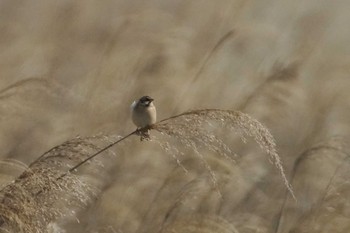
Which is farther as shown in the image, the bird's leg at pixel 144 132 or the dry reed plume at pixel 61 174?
the bird's leg at pixel 144 132

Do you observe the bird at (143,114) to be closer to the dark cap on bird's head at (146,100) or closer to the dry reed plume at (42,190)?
the dark cap on bird's head at (146,100)

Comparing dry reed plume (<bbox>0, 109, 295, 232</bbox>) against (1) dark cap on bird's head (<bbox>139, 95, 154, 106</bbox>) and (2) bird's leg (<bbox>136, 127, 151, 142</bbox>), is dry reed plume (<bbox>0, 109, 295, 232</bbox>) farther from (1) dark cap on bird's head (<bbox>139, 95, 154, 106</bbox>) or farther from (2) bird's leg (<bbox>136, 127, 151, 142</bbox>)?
(1) dark cap on bird's head (<bbox>139, 95, 154, 106</bbox>)

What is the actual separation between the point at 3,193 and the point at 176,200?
1.02m

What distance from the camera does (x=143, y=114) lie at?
2.63 metres

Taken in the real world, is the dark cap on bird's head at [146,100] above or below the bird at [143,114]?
above

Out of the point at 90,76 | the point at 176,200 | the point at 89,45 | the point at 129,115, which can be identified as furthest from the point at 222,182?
the point at 89,45

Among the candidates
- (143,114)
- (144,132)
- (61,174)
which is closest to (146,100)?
(143,114)

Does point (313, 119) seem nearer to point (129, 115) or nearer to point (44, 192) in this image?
point (129, 115)

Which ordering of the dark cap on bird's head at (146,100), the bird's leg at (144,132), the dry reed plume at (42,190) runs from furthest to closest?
the dark cap on bird's head at (146,100) < the bird's leg at (144,132) < the dry reed plume at (42,190)

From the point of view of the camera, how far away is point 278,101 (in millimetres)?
2926

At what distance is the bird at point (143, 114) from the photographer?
241cm

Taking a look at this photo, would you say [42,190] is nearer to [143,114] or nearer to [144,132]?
[144,132]

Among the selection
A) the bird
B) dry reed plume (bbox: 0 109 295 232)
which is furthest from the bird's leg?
dry reed plume (bbox: 0 109 295 232)

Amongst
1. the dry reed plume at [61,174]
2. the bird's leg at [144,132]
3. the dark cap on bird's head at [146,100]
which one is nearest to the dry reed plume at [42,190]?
the dry reed plume at [61,174]
